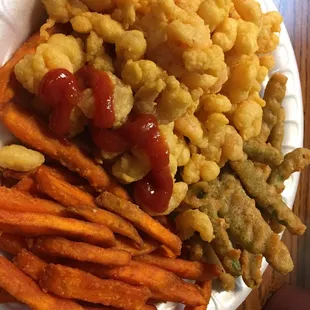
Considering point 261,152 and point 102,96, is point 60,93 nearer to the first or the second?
point 102,96

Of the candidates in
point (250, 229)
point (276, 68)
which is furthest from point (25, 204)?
point (276, 68)

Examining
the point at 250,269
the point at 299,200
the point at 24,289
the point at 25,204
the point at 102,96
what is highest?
the point at 102,96

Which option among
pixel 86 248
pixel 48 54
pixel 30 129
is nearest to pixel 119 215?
pixel 86 248

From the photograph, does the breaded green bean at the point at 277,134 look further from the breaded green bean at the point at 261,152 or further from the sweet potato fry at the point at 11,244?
the sweet potato fry at the point at 11,244

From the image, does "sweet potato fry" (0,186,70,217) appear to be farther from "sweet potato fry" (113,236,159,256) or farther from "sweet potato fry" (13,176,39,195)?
"sweet potato fry" (113,236,159,256)

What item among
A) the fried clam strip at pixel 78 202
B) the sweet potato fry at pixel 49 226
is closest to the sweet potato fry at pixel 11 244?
the sweet potato fry at pixel 49 226

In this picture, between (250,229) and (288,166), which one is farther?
(288,166)
